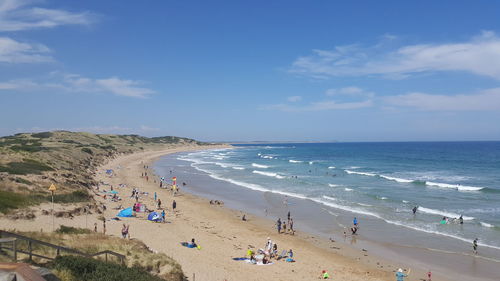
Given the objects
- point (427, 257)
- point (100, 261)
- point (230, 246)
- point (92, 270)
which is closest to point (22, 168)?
point (230, 246)

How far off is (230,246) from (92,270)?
12267 mm

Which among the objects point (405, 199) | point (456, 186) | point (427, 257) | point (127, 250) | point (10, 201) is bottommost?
point (427, 257)

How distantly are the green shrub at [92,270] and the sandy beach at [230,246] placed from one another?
4.96 m

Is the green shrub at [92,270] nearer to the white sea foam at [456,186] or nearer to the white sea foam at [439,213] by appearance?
the white sea foam at [439,213]

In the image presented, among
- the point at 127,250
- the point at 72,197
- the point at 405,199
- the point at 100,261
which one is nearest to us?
the point at 100,261

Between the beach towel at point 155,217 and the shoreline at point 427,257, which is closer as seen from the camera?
the shoreline at point 427,257

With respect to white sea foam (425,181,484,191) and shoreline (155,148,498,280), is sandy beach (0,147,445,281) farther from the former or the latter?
white sea foam (425,181,484,191)

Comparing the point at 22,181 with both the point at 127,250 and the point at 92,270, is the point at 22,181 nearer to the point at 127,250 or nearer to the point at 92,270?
the point at 127,250

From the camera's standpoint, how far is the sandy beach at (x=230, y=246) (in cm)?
1667

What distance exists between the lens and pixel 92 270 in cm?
922

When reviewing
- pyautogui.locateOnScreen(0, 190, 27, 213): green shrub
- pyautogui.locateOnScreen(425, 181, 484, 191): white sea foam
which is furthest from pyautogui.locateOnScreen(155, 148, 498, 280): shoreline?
pyautogui.locateOnScreen(425, 181, 484, 191): white sea foam

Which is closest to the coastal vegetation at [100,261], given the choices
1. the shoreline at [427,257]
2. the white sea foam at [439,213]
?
the shoreline at [427,257]

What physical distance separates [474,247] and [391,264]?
534 centimetres

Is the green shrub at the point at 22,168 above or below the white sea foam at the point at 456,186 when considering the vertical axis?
above
